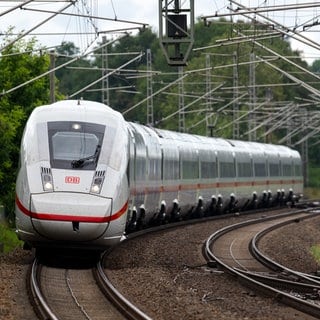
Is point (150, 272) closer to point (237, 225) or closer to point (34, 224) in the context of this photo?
point (34, 224)

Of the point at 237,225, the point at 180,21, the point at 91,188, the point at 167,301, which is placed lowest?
the point at 237,225

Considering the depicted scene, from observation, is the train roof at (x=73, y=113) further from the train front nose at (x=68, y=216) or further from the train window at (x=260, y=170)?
the train window at (x=260, y=170)

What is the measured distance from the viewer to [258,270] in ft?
79.5

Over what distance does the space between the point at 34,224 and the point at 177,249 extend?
860 centimetres

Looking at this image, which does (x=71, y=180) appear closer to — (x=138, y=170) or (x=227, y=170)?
(x=138, y=170)

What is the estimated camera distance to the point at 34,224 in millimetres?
20484

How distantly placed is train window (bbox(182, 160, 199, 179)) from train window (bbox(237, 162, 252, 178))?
9.95m

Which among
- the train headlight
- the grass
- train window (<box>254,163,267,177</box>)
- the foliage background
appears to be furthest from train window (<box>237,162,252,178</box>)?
the train headlight

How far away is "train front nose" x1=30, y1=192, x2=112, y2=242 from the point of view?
20266mm

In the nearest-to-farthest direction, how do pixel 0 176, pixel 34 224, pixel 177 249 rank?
pixel 34 224 → pixel 177 249 → pixel 0 176

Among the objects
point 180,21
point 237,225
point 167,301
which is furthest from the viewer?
point 237,225

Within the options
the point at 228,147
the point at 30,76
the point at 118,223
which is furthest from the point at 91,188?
the point at 228,147

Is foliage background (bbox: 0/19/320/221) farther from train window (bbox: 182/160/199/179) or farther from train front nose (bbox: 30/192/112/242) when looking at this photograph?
train front nose (bbox: 30/192/112/242)

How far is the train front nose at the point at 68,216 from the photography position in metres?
20.3
